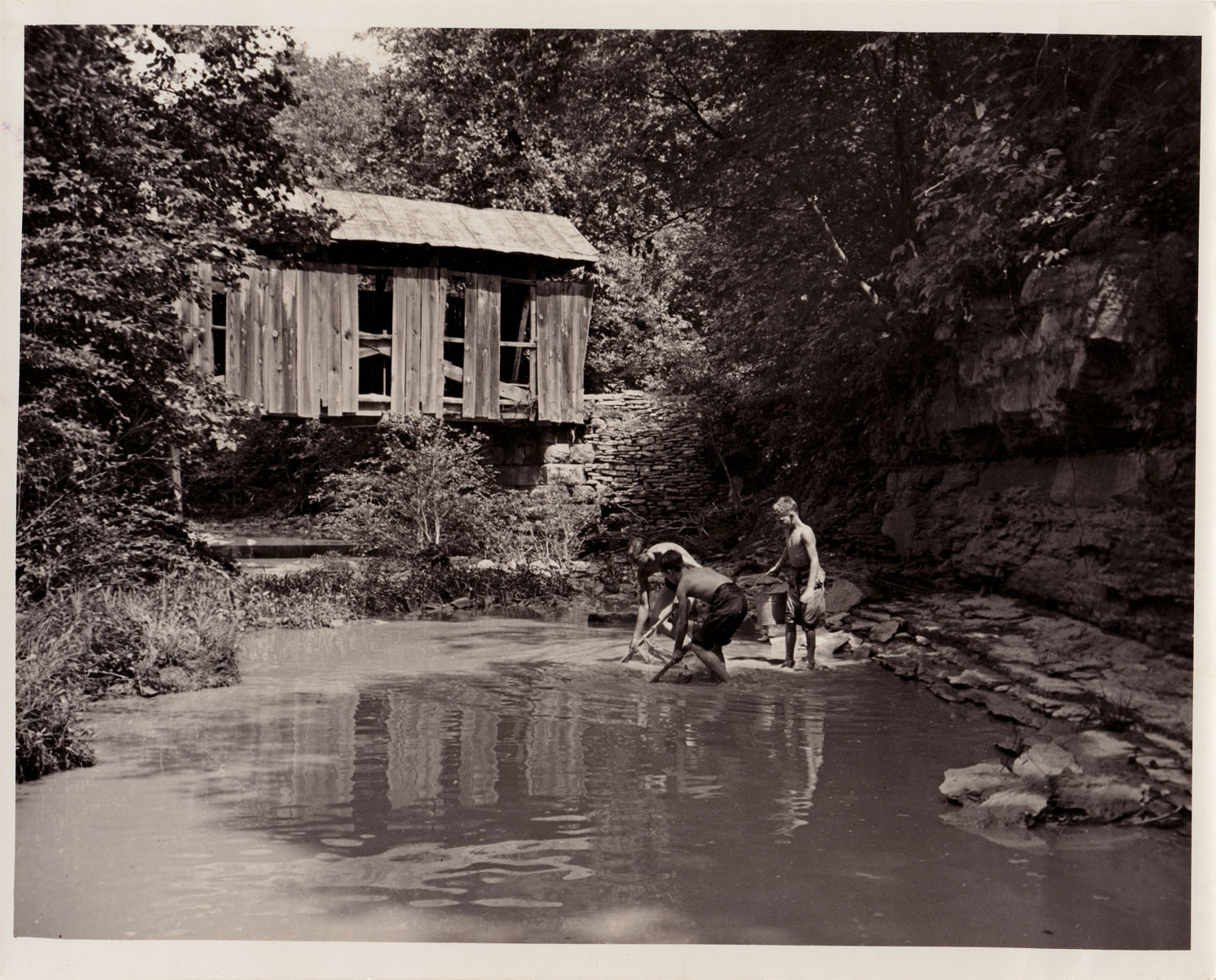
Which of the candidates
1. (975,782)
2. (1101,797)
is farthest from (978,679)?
(1101,797)

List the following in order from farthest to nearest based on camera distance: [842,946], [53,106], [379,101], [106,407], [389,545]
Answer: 1. [389,545]
2. [379,101]
3. [106,407]
4. [53,106]
5. [842,946]

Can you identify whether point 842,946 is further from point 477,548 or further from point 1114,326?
point 477,548

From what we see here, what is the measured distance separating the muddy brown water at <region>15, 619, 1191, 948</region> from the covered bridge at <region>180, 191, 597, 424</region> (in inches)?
268

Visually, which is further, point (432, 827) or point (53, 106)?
point (53, 106)

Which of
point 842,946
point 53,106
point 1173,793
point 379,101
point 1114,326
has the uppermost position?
point 379,101

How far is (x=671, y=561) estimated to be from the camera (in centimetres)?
860

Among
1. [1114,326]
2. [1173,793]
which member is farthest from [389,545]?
[1173,793]

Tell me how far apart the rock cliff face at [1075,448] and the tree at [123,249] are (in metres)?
6.38

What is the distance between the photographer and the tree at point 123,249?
272 inches

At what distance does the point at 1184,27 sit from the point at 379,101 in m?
7.89

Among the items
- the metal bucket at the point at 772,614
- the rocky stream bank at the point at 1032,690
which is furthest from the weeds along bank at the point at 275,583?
the rocky stream bank at the point at 1032,690

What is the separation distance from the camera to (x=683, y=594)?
8.50m

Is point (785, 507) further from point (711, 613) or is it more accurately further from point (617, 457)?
Result: point (617, 457)

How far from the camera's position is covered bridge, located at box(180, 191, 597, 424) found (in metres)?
13.1
